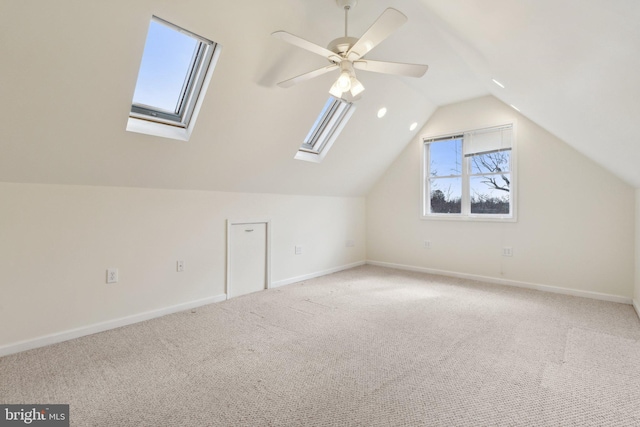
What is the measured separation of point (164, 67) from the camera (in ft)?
8.34

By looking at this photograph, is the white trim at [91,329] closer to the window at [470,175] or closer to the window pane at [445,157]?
the window at [470,175]

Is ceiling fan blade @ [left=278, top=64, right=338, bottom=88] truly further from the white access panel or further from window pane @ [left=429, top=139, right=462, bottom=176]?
window pane @ [left=429, top=139, right=462, bottom=176]

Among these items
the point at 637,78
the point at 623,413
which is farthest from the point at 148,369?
the point at 637,78

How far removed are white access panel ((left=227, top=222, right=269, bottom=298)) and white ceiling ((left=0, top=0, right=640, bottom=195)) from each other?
22.0 inches

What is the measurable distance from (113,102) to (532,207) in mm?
4736

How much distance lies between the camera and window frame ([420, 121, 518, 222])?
425cm

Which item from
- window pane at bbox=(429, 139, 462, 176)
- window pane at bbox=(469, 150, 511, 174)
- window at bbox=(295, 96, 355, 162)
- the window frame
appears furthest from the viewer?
window pane at bbox=(429, 139, 462, 176)

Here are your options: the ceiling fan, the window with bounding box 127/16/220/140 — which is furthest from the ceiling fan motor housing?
the window with bounding box 127/16/220/140

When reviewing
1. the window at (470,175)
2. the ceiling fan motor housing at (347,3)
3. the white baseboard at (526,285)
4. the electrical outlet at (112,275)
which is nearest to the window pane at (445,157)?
the window at (470,175)

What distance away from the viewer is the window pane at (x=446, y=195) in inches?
191

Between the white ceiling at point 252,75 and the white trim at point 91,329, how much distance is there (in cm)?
124

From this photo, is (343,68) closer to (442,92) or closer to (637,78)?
(637,78)

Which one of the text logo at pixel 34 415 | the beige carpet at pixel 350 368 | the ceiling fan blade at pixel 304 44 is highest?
the ceiling fan blade at pixel 304 44

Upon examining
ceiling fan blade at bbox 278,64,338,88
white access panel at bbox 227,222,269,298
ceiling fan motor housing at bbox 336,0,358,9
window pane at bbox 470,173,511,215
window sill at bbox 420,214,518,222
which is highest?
ceiling fan motor housing at bbox 336,0,358,9
